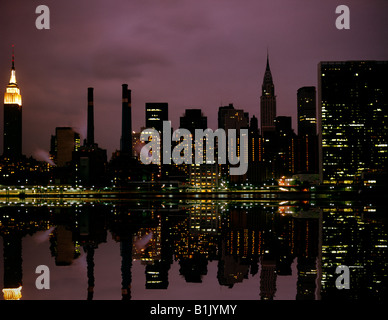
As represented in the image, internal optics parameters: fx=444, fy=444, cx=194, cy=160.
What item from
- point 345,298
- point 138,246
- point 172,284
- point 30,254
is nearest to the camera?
point 345,298

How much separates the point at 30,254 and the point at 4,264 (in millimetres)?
2742

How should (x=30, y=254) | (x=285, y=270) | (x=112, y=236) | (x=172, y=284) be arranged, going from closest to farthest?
(x=172, y=284) → (x=285, y=270) → (x=30, y=254) → (x=112, y=236)

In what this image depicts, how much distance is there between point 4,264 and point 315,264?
1193 cm

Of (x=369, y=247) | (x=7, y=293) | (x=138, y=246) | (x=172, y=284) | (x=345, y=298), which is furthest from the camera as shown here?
(x=138, y=246)

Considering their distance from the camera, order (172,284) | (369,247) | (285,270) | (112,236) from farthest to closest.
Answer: (112,236) → (369,247) → (285,270) → (172,284)

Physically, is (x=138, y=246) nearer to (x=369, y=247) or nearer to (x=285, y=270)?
(x=285, y=270)

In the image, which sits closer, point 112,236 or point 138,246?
point 138,246

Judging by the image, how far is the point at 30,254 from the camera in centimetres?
1962
